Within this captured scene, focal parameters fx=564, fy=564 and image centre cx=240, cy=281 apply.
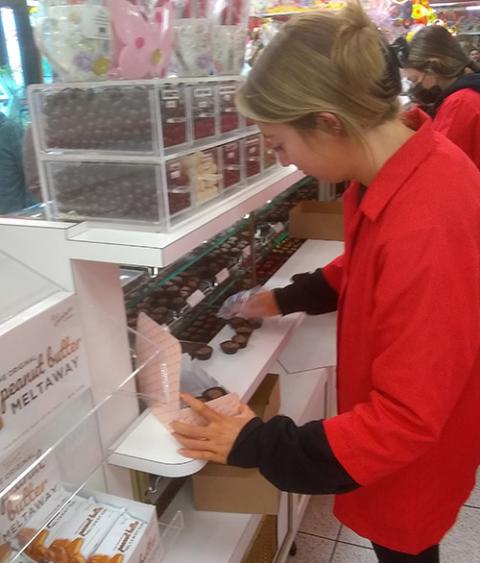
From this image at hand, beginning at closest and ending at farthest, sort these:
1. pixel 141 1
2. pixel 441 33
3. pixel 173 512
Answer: pixel 141 1, pixel 173 512, pixel 441 33

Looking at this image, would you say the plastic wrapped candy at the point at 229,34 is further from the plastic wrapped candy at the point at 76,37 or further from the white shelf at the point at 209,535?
the white shelf at the point at 209,535

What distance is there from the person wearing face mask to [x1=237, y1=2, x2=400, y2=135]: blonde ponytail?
6.25 feet

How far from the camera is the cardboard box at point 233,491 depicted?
1352 millimetres

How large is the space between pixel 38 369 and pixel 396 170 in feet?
2.29

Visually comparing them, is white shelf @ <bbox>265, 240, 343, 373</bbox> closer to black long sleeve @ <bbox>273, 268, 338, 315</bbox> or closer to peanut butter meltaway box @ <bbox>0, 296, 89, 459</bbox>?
black long sleeve @ <bbox>273, 268, 338, 315</bbox>

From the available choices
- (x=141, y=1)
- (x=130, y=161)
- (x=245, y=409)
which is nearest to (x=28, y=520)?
(x=245, y=409)

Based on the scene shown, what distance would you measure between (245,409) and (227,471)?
0.96ft

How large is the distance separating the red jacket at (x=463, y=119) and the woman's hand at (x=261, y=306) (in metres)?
1.51

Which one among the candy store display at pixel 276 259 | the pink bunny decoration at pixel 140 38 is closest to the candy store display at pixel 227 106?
the pink bunny decoration at pixel 140 38

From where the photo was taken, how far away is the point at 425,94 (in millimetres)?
2859

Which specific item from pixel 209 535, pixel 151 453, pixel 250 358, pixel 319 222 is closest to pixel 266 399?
pixel 250 358

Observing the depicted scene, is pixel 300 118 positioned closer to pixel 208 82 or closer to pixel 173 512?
pixel 208 82

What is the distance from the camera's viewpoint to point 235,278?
80.3 inches

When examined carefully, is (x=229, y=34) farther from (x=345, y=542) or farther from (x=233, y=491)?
(x=345, y=542)
